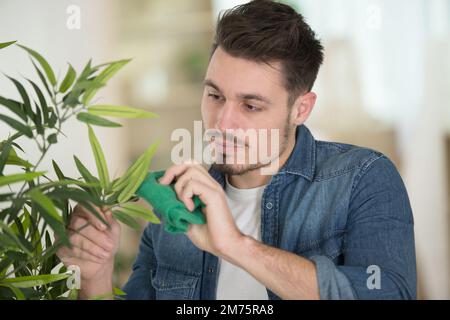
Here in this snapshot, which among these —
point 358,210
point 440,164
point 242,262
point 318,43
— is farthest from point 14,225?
point 440,164

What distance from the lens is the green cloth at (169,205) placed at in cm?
109

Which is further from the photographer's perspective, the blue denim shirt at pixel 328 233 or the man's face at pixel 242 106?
the man's face at pixel 242 106

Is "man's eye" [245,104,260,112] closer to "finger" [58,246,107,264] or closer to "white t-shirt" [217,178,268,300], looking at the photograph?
"white t-shirt" [217,178,268,300]

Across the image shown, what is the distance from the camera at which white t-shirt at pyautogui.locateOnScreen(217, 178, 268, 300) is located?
146 centimetres

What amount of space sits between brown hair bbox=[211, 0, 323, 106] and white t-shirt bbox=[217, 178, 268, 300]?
28 centimetres

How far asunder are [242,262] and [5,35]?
257cm

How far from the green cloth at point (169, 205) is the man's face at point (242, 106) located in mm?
344

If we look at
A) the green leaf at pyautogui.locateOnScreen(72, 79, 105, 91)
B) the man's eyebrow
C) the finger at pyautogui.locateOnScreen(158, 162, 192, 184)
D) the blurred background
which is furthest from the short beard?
the blurred background

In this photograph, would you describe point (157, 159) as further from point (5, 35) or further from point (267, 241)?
point (267, 241)

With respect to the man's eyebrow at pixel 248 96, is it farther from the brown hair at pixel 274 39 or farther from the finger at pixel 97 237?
the finger at pixel 97 237

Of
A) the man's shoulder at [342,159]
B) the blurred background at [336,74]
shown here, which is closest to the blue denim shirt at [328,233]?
the man's shoulder at [342,159]

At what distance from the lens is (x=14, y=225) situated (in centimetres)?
116

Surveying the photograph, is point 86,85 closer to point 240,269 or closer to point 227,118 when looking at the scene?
point 227,118

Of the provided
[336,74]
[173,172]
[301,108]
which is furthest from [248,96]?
[336,74]
